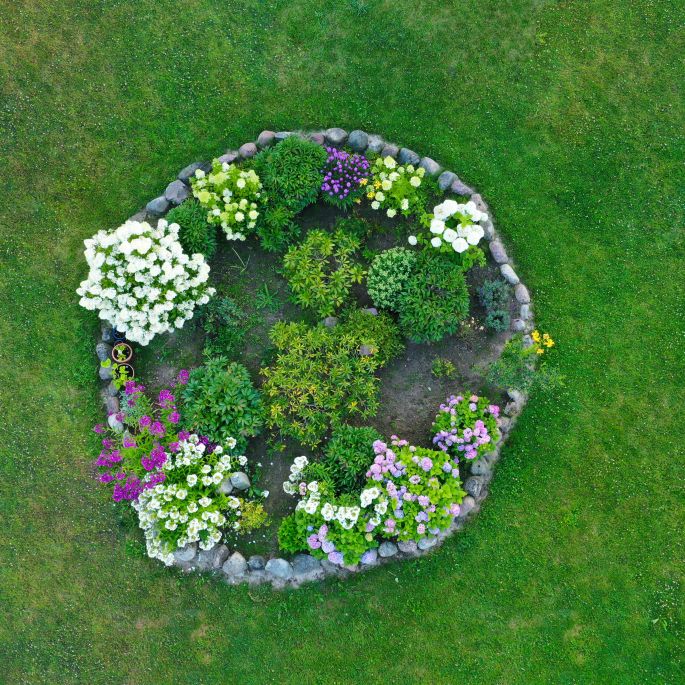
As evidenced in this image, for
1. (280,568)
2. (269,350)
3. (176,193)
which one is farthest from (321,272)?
(280,568)

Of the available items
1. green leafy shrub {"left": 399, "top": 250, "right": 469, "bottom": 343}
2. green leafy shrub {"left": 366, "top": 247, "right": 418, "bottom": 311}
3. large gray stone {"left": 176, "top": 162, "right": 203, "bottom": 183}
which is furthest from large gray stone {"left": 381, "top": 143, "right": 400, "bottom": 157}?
large gray stone {"left": 176, "top": 162, "right": 203, "bottom": 183}

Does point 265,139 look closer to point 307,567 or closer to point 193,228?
point 193,228

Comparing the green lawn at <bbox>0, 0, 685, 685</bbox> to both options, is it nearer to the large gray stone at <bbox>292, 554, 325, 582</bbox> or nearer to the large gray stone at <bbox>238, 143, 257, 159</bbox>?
the large gray stone at <bbox>292, 554, 325, 582</bbox>

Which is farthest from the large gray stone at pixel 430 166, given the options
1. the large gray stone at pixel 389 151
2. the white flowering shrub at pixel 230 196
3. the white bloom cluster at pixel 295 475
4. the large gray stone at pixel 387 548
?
the large gray stone at pixel 387 548

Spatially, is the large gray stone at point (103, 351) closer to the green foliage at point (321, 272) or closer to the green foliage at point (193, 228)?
the green foliage at point (193, 228)

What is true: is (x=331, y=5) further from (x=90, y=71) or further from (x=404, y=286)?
(x=404, y=286)

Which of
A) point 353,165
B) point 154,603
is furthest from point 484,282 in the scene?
point 154,603
